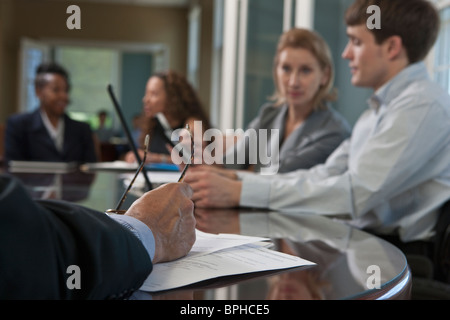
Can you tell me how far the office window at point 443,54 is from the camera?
2.35m

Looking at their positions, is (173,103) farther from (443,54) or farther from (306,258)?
(306,258)

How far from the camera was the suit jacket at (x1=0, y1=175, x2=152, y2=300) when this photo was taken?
0.46 meters

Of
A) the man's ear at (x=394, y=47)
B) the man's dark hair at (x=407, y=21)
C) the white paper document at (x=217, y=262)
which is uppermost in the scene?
the man's dark hair at (x=407, y=21)

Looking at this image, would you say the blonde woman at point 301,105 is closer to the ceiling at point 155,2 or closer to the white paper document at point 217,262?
the white paper document at point 217,262

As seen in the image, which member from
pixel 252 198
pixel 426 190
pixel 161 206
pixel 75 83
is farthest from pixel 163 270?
pixel 75 83

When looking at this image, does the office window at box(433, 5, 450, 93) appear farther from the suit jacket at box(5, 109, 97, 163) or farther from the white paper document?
the suit jacket at box(5, 109, 97, 163)

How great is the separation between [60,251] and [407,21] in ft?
4.14

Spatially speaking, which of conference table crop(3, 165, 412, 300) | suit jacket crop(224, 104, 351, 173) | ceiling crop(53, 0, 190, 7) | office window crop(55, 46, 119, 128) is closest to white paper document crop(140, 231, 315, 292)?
conference table crop(3, 165, 412, 300)

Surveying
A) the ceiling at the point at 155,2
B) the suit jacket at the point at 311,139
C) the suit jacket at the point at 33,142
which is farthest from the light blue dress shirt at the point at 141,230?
the ceiling at the point at 155,2

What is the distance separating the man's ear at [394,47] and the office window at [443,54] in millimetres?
944

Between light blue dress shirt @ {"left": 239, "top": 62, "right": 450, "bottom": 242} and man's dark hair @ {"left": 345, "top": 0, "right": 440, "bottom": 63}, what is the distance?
0.17 meters

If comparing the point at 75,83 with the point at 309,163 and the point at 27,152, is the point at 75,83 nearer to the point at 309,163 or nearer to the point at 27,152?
the point at 27,152

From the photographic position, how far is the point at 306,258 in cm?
72

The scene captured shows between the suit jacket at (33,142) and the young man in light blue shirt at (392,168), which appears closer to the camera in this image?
the young man in light blue shirt at (392,168)
